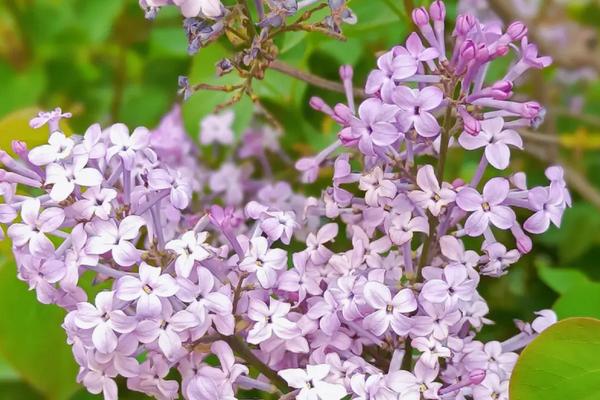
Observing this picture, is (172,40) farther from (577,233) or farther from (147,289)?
(147,289)

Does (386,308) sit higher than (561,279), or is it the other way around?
(386,308)

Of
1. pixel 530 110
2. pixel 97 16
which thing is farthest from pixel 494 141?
pixel 97 16

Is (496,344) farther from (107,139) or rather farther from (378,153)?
(107,139)

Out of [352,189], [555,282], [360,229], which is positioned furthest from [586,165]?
[360,229]

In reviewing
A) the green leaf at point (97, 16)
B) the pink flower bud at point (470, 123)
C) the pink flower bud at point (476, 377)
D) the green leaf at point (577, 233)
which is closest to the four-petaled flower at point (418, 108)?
the pink flower bud at point (470, 123)

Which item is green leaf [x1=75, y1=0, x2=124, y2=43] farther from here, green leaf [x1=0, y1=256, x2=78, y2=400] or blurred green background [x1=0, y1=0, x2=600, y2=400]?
green leaf [x1=0, y1=256, x2=78, y2=400]
